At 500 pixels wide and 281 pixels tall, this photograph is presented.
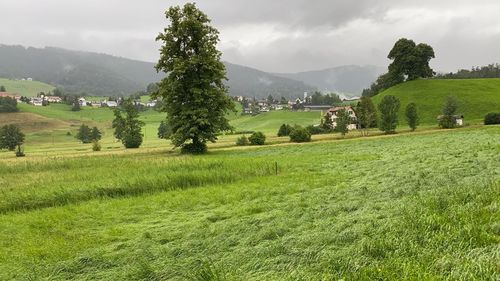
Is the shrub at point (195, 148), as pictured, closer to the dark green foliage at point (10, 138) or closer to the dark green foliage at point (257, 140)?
the dark green foliage at point (257, 140)

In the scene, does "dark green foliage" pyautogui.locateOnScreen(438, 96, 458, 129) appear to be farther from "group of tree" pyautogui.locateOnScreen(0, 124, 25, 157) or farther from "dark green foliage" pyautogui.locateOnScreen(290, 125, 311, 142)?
"group of tree" pyautogui.locateOnScreen(0, 124, 25, 157)

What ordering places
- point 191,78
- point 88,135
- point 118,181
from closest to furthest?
1. point 118,181
2. point 191,78
3. point 88,135

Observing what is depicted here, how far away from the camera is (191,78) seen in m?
48.9

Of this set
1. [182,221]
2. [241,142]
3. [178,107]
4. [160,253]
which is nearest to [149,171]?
[182,221]

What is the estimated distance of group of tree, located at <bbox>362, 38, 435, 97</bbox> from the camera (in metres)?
122

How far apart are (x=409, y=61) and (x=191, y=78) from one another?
97.6 metres

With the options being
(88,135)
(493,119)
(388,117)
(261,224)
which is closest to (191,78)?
(261,224)

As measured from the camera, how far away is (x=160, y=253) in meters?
11.6

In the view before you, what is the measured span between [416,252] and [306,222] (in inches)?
216

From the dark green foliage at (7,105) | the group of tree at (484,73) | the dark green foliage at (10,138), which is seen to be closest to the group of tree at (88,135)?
the dark green foliage at (10,138)

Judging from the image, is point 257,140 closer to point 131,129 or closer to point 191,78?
point 191,78

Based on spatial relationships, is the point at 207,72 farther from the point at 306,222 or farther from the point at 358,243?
the point at 358,243

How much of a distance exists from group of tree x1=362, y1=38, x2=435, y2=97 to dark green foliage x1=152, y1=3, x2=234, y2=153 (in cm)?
9176

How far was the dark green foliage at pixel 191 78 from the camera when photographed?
4781 cm
